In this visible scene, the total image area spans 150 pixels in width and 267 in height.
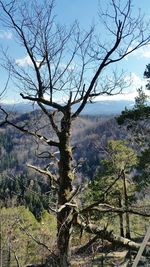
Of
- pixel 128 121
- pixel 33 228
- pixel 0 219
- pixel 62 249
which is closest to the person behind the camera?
pixel 62 249

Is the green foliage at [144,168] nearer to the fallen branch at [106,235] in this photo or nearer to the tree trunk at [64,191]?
the fallen branch at [106,235]

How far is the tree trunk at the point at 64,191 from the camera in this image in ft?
19.0

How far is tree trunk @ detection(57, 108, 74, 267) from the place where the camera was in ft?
19.0

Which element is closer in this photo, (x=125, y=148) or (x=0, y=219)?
(x=125, y=148)

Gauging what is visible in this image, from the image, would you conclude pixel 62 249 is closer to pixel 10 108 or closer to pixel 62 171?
pixel 62 171

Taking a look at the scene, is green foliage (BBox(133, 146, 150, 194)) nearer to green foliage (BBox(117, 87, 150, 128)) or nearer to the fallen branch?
green foliage (BBox(117, 87, 150, 128))

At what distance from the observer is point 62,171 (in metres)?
6.15

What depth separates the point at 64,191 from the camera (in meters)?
6.05

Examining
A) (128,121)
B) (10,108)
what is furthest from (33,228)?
(10,108)

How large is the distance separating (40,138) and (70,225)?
4.99ft

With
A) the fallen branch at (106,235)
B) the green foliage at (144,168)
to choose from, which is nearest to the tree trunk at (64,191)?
the fallen branch at (106,235)

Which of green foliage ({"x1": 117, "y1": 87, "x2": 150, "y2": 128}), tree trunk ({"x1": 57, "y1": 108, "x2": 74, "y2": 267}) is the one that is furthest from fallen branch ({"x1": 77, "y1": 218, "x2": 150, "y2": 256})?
green foliage ({"x1": 117, "y1": 87, "x2": 150, "y2": 128})

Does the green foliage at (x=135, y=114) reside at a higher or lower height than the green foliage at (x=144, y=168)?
higher

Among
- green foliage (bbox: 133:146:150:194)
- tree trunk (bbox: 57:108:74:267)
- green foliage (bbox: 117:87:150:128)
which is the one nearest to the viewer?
tree trunk (bbox: 57:108:74:267)
